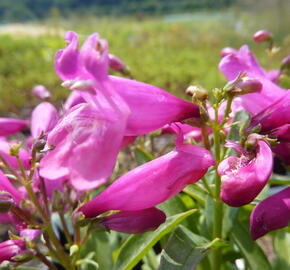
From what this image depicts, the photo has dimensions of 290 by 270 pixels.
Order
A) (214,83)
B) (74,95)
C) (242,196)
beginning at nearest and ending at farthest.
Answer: (242,196) → (74,95) → (214,83)

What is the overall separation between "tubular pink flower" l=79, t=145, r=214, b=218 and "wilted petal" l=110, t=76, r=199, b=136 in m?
0.06

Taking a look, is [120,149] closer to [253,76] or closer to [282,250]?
[253,76]

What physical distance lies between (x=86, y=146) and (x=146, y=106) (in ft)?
0.37

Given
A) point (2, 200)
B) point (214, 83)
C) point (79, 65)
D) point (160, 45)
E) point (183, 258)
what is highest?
point (79, 65)

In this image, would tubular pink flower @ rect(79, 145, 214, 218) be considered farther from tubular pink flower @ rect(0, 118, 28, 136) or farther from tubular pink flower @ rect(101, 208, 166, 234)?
tubular pink flower @ rect(0, 118, 28, 136)

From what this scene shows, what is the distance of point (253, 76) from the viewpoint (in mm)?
796

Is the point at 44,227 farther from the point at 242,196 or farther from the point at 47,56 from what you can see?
the point at 47,56

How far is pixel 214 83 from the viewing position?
145 inches

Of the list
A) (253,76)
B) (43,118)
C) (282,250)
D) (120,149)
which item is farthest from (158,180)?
(282,250)

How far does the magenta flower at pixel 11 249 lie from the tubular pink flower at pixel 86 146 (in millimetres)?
249

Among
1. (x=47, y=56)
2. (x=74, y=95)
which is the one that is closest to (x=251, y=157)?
(x=74, y=95)

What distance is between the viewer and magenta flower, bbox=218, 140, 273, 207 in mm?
553

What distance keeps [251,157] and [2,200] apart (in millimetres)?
409

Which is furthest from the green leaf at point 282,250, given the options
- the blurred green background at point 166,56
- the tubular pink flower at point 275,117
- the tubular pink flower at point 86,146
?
the blurred green background at point 166,56
